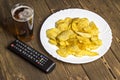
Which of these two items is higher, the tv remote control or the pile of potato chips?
the pile of potato chips

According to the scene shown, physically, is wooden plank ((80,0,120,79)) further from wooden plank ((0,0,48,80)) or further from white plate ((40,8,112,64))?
wooden plank ((0,0,48,80))

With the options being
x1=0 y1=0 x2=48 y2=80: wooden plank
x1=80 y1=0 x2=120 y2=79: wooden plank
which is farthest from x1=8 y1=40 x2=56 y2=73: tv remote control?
x1=80 y1=0 x2=120 y2=79: wooden plank

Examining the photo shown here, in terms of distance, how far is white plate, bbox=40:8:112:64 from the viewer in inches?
34.3

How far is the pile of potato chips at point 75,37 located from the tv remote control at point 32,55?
6cm

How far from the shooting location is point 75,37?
908 millimetres

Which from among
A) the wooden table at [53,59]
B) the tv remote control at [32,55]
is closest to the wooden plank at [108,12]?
the wooden table at [53,59]

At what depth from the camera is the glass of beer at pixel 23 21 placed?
2.85 ft

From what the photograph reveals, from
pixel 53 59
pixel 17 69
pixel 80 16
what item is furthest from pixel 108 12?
pixel 17 69

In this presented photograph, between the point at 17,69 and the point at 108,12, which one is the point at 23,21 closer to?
the point at 17,69

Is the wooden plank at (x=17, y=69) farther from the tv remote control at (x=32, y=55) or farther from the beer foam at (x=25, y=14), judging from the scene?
the beer foam at (x=25, y=14)

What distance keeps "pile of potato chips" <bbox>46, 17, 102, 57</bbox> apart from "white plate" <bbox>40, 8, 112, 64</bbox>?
0.02 m

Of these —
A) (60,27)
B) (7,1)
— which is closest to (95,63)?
(60,27)

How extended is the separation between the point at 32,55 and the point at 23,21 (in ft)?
0.41

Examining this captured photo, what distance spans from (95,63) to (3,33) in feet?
1.23
